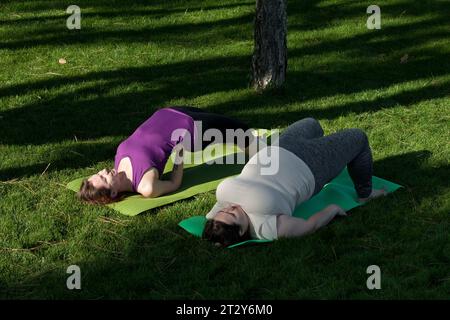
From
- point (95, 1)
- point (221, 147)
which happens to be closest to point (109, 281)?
point (221, 147)

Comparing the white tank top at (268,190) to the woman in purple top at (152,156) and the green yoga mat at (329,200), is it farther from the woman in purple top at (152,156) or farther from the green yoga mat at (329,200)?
the woman in purple top at (152,156)

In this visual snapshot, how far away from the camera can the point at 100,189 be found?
20.4ft

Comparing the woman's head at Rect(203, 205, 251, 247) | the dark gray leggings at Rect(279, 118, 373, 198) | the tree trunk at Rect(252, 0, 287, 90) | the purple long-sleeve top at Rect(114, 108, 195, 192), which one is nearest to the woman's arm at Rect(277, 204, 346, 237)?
the woman's head at Rect(203, 205, 251, 247)

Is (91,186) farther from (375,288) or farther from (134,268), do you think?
(375,288)

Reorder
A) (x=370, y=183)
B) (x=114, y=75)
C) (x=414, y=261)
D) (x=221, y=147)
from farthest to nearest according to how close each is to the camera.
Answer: (x=114, y=75), (x=221, y=147), (x=370, y=183), (x=414, y=261)

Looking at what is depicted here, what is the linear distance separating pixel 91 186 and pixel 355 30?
18.6 feet

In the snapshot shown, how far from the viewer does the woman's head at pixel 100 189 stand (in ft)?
20.4

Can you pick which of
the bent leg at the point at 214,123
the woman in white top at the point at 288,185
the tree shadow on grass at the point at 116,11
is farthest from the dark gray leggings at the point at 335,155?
the tree shadow on grass at the point at 116,11

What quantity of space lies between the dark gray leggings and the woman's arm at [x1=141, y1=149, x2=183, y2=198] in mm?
884

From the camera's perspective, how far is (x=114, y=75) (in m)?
9.49

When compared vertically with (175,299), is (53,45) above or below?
above

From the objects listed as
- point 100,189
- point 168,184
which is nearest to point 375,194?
point 168,184

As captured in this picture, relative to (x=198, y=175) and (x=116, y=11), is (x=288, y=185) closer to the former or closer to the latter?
(x=198, y=175)

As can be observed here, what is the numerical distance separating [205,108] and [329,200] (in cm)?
262
